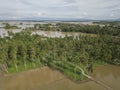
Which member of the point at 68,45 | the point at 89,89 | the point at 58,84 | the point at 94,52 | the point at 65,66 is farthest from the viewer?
the point at 68,45

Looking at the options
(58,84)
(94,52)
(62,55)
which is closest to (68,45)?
(62,55)

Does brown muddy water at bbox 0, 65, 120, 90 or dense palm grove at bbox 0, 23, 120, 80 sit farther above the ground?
dense palm grove at bbox 0, 23, 120, 80

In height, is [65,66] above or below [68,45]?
below

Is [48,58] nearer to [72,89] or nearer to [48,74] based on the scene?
[48,74]

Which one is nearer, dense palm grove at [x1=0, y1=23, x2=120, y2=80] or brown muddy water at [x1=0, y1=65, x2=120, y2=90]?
brown muddy water at [x1=0, y1=65, x2=120, y2=90]

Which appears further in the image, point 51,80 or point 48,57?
point 48,57

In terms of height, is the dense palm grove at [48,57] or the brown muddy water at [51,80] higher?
the dense palm grove at [48,57]

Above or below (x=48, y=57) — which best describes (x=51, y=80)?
below

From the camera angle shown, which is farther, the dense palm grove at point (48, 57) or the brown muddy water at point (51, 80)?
the dense palm grove at point (48, 57)
